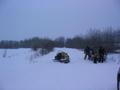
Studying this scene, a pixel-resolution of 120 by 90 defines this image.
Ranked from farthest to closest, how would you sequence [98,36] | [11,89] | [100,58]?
[98,36], [100,58], [11,89]

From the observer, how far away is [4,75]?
7.54 meters

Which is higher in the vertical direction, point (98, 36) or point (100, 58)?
point (98, 36)

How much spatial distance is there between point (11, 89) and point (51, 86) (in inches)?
40.8

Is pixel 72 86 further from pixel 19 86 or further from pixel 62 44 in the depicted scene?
pixel 62 44

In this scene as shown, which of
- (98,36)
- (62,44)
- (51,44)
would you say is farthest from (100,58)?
(62,44)

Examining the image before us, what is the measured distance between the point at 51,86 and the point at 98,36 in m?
13.7

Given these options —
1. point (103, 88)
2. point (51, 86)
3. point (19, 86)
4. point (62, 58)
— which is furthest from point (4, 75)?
point (62, 58)

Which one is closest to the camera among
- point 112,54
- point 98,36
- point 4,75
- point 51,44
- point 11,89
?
point 11,89

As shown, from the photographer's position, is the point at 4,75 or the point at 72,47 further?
the point at 72,47

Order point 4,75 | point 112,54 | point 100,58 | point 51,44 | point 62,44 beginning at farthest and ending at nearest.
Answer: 1. point 62,44
2. point 51,44
3. point 112,54
4. point 100,58
5. point 4,75

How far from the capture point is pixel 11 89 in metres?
5.46

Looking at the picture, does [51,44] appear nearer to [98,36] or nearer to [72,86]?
[98,36]

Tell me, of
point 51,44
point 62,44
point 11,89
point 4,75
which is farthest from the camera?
point 62,44

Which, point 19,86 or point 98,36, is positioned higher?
point 98,36
